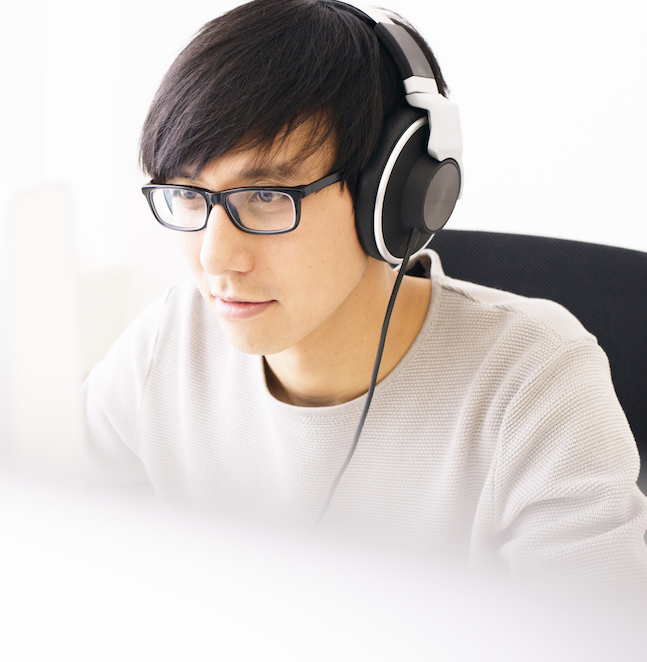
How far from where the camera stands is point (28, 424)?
1.69 ft

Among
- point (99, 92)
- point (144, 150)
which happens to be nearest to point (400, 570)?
point (144, 150)

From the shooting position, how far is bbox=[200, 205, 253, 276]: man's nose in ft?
2.79

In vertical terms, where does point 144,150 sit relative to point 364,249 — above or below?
above

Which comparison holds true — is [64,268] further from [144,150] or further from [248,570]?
[144,150]

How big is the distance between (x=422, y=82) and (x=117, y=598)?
0.80 metres

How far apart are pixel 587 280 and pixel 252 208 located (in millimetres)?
592

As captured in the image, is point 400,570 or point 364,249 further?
point 364,249

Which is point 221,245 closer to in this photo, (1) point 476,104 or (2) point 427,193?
(2) point 427,193

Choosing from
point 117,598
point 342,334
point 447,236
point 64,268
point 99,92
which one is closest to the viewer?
point 117,598

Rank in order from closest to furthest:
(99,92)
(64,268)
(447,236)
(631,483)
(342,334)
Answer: (64,268), (631,483), (342,334), (447,236), (99,92)

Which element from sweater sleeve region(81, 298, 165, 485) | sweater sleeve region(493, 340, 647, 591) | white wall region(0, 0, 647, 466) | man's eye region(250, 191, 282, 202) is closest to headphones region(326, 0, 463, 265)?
man's eye region(250, 191, 282, 202)

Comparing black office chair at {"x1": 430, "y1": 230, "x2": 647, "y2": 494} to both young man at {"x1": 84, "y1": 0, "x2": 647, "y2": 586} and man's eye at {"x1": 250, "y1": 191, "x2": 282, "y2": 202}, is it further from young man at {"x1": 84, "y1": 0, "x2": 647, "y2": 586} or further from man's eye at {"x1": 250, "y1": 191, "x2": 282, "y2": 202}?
man's eye at {"x1": 250, "y1": 191, "x2": 282, "y2": 202}

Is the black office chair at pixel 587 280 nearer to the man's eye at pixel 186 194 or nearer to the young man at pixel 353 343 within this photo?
the young man at pixel 353 343

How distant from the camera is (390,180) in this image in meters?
0.87
